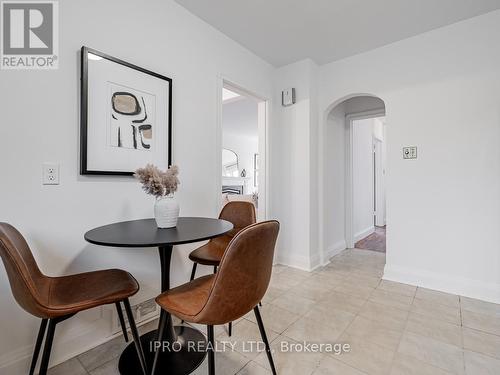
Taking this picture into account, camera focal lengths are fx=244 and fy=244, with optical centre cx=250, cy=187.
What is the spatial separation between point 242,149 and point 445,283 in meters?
6.26

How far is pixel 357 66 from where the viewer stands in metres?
2.93

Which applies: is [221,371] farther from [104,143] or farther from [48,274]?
[104,143]

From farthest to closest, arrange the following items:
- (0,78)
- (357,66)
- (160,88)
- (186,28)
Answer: (357,66), (186,28), (160,88), (0,78)

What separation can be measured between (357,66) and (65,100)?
296 centimetres

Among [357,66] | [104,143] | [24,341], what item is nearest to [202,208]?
[104,143]

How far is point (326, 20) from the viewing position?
2.32m

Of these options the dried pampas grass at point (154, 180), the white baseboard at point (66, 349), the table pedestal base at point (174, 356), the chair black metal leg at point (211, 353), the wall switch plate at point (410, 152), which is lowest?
the table pedestal base at point (174, 356)

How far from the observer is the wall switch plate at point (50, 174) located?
1.40 meters

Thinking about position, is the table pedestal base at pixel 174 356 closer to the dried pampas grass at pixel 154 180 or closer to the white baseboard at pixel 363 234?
the dried pampas grass at pixel 154 180

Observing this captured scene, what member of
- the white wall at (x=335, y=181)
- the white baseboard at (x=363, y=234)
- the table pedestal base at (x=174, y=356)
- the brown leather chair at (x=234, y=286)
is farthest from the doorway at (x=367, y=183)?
the brown leather chair at (x=234, y=286)

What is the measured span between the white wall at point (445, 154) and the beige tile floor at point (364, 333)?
0.29 m

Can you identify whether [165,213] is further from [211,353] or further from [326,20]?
[326,20]
